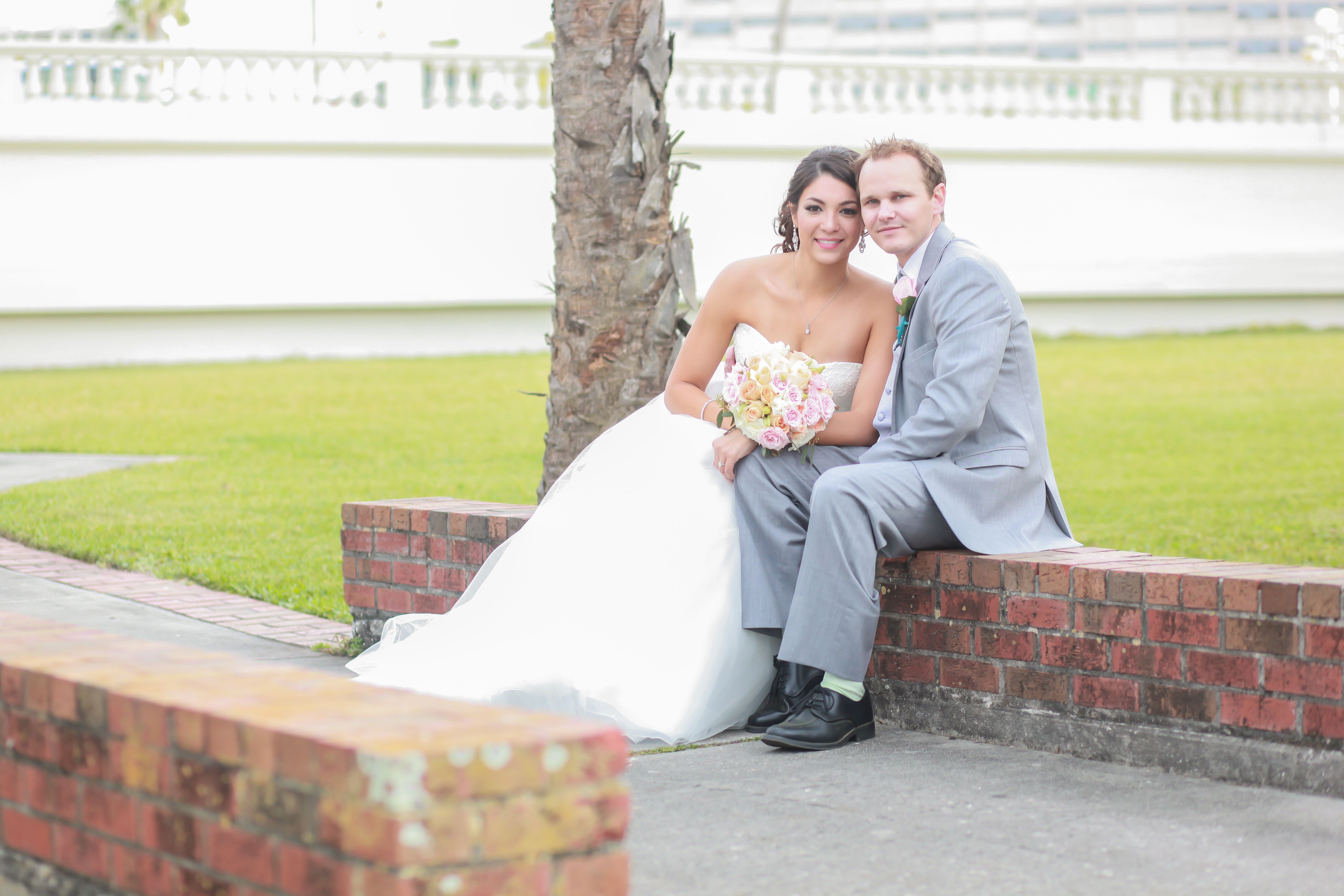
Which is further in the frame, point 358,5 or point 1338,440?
point 358,5

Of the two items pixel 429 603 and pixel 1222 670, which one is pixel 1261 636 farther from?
pixel 429 603

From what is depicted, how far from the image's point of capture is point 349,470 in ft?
37.2

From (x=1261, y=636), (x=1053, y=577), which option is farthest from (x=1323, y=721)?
(x=1053, y=577)

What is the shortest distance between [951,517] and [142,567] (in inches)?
195

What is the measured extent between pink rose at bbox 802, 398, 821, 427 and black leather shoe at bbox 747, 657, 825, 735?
764 mm

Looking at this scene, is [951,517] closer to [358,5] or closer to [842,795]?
[842,795]

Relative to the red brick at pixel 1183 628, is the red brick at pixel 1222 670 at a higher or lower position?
lower

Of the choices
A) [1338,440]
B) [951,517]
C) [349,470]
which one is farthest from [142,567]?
[1338,440]

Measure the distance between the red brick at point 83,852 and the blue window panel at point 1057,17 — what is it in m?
74.4

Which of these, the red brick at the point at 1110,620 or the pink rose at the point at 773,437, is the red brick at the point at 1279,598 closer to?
the red brick at the point at 1110,620

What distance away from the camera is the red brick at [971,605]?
4.29 meters

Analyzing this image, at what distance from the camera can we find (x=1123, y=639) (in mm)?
3992

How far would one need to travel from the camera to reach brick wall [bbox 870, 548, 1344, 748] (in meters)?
3.66

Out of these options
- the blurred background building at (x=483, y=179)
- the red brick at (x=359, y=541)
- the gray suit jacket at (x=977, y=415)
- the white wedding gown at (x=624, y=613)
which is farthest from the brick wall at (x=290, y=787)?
the blurred background building at (x=483, y=179)
